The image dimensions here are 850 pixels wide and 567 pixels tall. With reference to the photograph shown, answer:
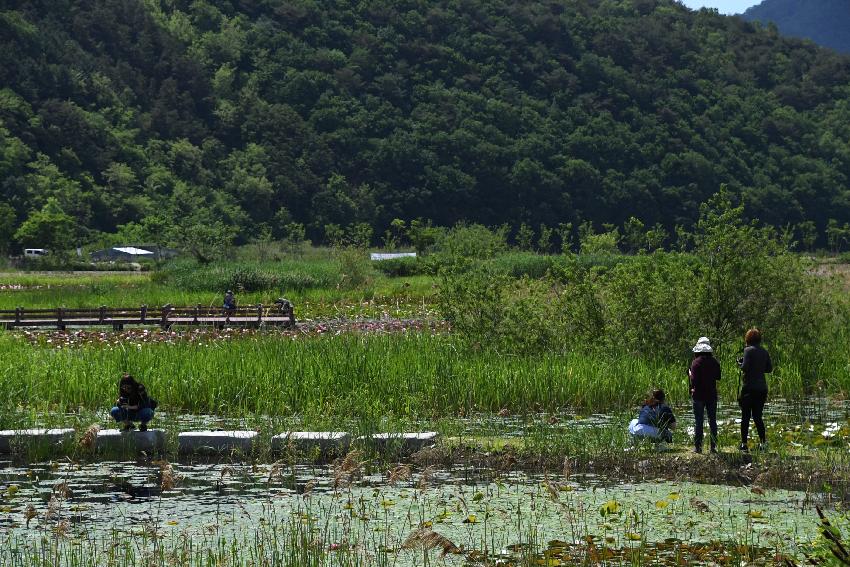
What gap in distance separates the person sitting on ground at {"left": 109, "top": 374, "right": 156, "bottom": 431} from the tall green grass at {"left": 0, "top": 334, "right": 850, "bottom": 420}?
2.13 metres

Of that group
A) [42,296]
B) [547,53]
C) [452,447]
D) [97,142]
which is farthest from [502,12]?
[452,447]

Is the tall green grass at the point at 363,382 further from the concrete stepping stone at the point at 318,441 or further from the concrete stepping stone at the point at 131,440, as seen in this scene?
the concrete stepping stone at the point at 131,440

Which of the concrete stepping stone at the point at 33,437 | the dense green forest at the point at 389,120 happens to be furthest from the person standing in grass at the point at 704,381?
the dense green forest at the point at 389,120

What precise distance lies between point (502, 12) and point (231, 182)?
61.8m

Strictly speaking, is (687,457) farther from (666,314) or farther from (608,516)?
(666,314)

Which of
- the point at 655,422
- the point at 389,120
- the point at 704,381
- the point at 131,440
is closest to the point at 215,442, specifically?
the point at 131,440

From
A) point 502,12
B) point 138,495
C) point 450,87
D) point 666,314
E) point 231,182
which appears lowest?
point 138,495

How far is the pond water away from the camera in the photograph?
1061 cm

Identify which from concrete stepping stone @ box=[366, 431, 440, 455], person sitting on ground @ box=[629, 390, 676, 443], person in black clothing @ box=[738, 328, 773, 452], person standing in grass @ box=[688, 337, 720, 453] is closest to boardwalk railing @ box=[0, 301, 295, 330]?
concrete stepping stone @ box=[366, 431, 440, 455]

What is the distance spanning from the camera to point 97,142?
116 meters

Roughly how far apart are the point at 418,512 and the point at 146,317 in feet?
82.8

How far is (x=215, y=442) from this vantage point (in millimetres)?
15852

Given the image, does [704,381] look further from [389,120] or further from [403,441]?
[389,120]

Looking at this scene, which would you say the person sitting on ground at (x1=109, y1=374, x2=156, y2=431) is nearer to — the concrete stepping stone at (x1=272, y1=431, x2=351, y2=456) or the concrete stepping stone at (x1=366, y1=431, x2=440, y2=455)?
the concrete stepping stone at (x1=272, y1=431, x2=351, y2=456)
